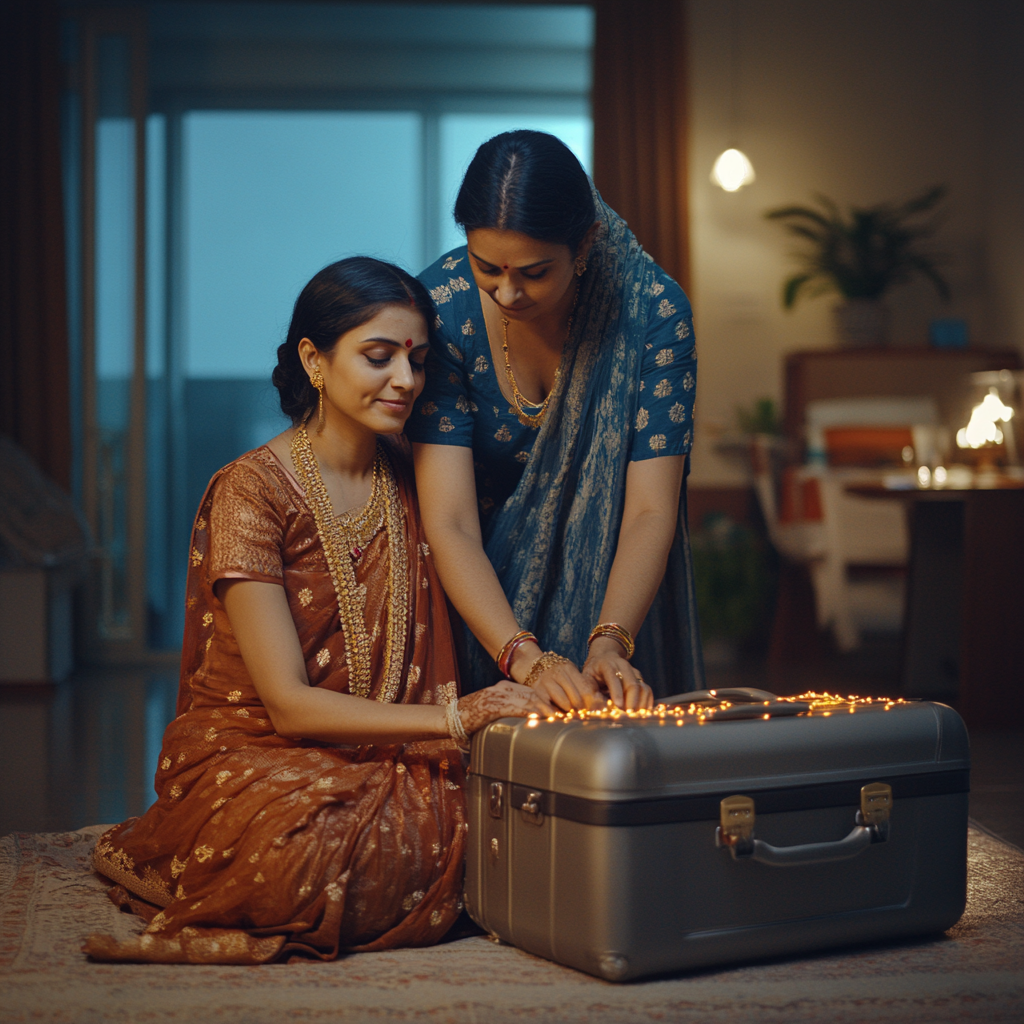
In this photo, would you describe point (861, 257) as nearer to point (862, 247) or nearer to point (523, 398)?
point (862, 247)

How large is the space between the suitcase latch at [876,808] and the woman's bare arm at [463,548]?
1.30 ft

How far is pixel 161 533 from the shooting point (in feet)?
18.3

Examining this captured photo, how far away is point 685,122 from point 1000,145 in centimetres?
147

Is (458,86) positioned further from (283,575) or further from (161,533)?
(283,575)

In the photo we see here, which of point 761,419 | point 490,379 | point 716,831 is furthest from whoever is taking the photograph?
point 761,419

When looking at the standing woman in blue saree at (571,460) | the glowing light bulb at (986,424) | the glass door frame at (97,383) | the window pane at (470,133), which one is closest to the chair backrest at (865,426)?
the glowing light bulb at (986,424)

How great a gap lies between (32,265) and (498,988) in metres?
4.57

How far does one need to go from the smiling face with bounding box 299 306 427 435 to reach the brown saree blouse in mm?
148

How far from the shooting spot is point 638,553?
68.1 inches

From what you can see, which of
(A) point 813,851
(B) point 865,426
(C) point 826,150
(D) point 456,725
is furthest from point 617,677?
(C) point 826,150

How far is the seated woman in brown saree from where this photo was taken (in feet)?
4.84

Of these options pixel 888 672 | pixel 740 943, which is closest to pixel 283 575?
pixel 740 943

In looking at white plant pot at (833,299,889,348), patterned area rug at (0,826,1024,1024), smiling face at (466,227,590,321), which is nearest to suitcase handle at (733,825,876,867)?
patterned area rug at (0,826,1024,1024)

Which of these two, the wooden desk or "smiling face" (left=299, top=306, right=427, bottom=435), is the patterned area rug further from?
the wooden desk
